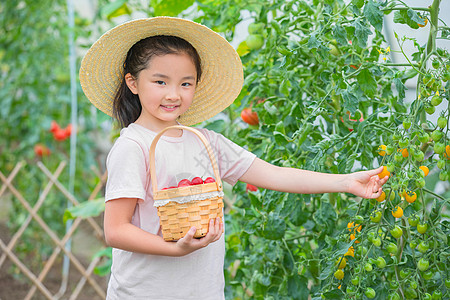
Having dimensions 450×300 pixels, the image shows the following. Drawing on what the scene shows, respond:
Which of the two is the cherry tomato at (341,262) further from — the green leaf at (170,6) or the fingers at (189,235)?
the green leaf at (170,6)

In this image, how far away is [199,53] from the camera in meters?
1.25

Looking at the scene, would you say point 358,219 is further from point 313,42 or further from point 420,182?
point 313,42

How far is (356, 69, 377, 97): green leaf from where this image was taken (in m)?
1.17

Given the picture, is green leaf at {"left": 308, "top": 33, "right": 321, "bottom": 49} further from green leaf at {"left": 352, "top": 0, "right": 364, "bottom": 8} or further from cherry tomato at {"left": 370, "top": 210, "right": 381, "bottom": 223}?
cherry tomato at {"left": 370, "top": 210, "right": 381, "bottom": 223}

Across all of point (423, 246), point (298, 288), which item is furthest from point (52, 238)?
point (423, 246)

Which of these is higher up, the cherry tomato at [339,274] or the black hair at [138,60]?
the black hair at [138,60]

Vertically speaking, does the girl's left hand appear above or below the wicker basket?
below

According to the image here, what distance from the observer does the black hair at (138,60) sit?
114 centimetres

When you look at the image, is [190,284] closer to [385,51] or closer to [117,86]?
[117,86]

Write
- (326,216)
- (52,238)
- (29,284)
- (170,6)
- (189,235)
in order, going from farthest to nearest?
(29,284) → (52,238) → (170,6) → (326,216) → (189,235)

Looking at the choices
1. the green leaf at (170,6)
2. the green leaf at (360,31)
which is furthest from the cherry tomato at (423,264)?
the green leaf at (170,6)

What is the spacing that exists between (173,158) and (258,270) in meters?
0.60

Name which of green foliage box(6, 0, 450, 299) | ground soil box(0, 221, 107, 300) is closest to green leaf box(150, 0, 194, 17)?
green foliage box(6, 0, 450, 299)

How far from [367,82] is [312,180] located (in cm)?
24
